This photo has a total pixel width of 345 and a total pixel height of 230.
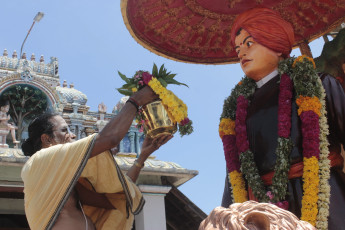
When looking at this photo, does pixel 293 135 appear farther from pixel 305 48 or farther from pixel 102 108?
pixel 102 108

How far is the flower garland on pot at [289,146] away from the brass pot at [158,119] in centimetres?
40

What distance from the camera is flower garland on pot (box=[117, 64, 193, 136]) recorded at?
314 cm

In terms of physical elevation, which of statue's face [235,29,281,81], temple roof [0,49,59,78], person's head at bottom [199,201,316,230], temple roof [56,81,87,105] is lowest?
person's head at bottom [199,201,316,230]

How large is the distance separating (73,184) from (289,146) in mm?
1381

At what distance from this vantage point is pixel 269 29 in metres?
3.17

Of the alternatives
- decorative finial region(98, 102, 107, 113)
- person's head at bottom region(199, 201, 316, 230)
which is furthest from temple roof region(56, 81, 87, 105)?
person's head at bottom region(199, 201, 316, 230)

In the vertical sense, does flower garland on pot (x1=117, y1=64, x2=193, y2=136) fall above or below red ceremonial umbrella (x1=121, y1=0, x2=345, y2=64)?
below

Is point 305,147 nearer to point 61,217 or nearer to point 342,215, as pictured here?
point 342,215

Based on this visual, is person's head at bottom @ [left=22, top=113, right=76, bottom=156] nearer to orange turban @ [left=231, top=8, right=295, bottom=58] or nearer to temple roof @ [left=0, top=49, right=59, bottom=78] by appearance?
orange turban @ [left=231, top=8, right=295, bottom=58]

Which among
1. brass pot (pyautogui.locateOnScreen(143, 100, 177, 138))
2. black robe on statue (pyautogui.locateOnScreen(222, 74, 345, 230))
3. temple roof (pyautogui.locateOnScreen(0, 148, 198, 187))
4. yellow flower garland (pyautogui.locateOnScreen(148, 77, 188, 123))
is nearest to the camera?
black robe on statue (pyautogui.locateOnScreen(222, 74, 345, 230))

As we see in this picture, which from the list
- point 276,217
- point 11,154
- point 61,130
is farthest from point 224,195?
point 11,154

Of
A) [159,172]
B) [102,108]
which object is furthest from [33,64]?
[159,172]

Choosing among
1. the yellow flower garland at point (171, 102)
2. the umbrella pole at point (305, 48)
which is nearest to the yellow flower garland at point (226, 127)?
the yellow flower garland at point (171, 102)

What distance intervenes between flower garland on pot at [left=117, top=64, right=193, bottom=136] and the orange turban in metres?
0.70
